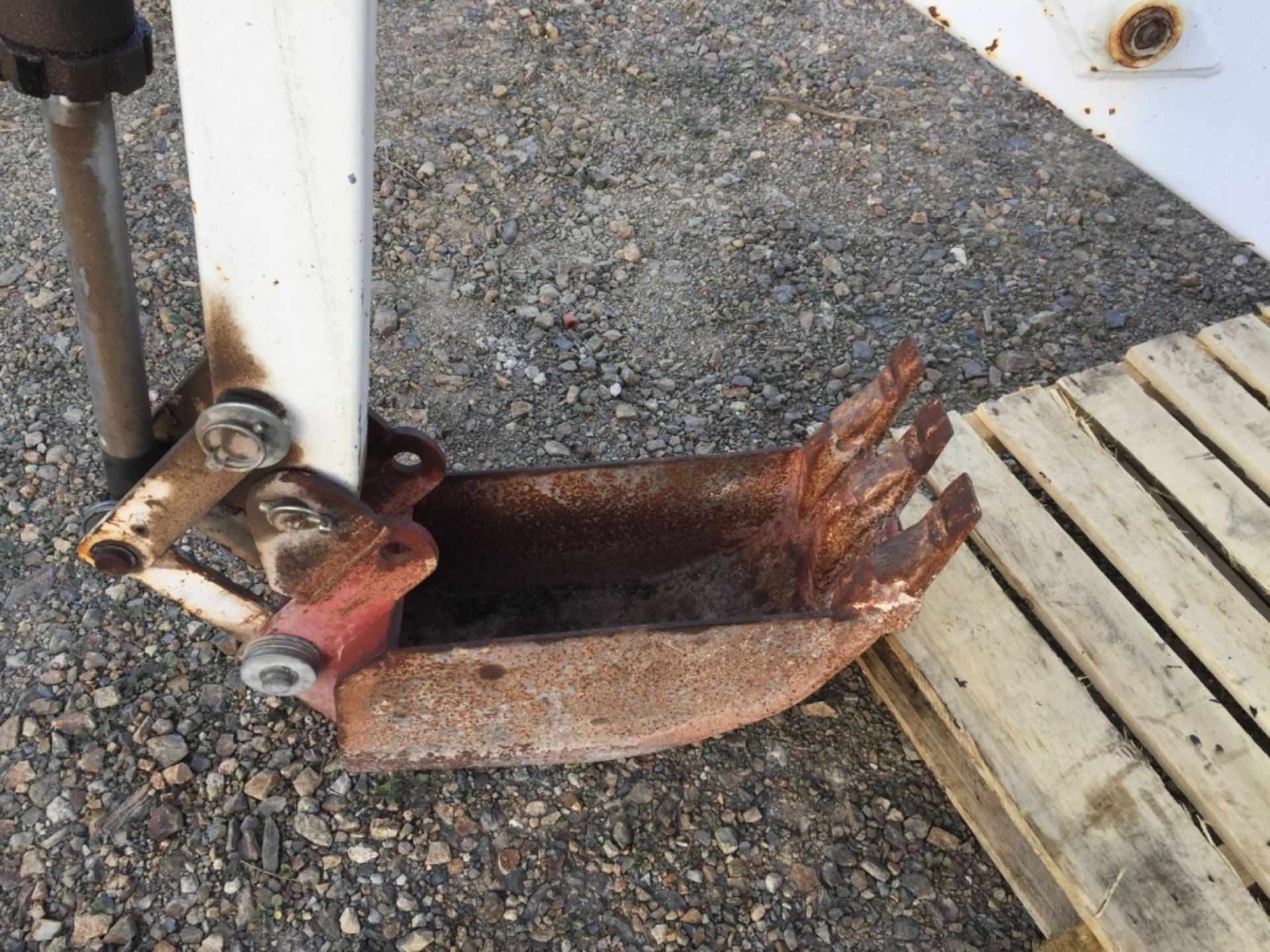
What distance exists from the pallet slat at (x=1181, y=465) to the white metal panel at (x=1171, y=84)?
1325mm

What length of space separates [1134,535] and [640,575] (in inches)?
42.1

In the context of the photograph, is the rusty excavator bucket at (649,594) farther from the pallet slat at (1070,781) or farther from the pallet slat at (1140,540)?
the pallet slat at (1140,540)

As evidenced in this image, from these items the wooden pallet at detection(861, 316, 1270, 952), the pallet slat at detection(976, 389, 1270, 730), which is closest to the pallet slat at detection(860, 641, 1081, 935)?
the wooden pallet at detection(861, 316, 1270, 952)

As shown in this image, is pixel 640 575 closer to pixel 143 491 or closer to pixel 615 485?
pixel 615 485

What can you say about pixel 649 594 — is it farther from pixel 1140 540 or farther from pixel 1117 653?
pixel 1140 540

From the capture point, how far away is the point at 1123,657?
2297 mm

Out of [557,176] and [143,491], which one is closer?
[143,491]

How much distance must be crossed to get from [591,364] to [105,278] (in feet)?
5.51

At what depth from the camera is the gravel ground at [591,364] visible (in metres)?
2.16

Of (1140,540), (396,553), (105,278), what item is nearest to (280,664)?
(396,553)

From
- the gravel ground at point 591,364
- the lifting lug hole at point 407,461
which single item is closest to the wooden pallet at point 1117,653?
the gravel ground at point 591,364

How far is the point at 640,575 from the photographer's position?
241 centimetres

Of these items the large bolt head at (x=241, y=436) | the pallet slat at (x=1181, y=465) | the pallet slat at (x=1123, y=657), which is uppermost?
the large bolt head at (x=241, y=436)

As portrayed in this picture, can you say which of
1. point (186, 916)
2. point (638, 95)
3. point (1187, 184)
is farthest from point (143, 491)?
point (638, 95)
